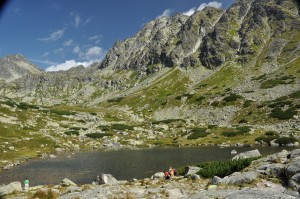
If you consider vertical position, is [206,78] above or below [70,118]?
above

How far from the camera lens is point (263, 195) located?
1827 centimetres

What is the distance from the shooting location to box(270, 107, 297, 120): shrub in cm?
9471

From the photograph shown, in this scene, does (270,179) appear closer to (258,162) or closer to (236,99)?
(258,162)

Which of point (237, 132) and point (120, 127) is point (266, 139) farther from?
point (120, 127)

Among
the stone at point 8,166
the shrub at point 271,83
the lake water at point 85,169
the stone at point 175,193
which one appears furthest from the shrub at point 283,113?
the stone at point 175,193

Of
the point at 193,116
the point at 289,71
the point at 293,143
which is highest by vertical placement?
the point at 289,71

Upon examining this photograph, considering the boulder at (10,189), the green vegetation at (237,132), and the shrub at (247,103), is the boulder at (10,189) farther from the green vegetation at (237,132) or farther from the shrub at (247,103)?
the shrub at (247,103)

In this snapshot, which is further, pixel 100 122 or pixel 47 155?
pixel 100 122

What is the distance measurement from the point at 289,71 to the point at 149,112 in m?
66.9

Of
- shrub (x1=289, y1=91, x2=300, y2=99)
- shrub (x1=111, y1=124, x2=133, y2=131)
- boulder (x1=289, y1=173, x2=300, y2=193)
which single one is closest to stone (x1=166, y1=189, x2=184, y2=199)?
boulder (x1=289, y1=173, x2=300, y2=193)

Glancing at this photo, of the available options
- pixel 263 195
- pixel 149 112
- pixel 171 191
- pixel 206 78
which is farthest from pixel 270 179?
pixel 206 78

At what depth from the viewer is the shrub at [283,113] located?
94.7 m

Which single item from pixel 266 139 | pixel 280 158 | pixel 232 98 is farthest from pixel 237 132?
pixel 280 158

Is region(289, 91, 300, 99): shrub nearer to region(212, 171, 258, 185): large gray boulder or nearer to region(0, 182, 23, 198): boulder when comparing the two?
region(212, 171, 258, 185): large gray boulder
